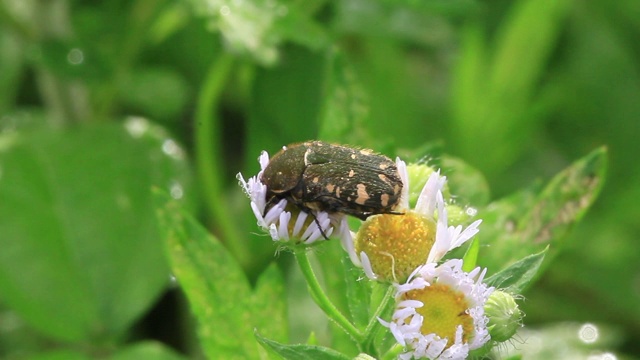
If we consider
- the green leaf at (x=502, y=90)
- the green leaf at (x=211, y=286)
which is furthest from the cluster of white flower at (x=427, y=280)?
the green leaf at (x=502, y=90)

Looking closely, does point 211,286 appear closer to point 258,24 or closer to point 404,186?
point 404,186

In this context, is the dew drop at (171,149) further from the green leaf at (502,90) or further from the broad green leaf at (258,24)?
the green leaf at (502,90)

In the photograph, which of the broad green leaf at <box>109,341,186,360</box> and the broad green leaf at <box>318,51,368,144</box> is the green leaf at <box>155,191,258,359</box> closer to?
the broad green leaf at <box>318,51,368,144</box>

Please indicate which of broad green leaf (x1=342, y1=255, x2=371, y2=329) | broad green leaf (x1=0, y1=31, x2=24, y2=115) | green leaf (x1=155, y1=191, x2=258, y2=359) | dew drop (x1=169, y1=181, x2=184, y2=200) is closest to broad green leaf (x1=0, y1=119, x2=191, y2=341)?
dew drop (x1=169, y1=181, x2=184, y2=200)

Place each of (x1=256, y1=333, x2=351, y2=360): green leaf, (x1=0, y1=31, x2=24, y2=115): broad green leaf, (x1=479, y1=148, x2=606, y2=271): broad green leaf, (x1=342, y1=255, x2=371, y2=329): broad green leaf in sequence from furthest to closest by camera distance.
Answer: (x1=0, y1=31, x2=24, y2=115): broad green leaf
(x1=479, y1=148, x2=606, y2=271): broad green leaf
(x1=342, y1=255, x2=371, y2=329): broad green leaf
(x1=256, y1=333, x2=351, y2=360): green leaf

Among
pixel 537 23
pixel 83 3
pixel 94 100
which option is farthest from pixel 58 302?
pixel 537 23

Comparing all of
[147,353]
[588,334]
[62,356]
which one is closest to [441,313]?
[147,353]

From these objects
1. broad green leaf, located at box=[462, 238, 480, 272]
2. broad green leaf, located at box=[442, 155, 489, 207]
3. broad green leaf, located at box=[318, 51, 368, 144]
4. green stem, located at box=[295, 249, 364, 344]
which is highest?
broad green leaf, located at box=[442, 155, 489, 207]
